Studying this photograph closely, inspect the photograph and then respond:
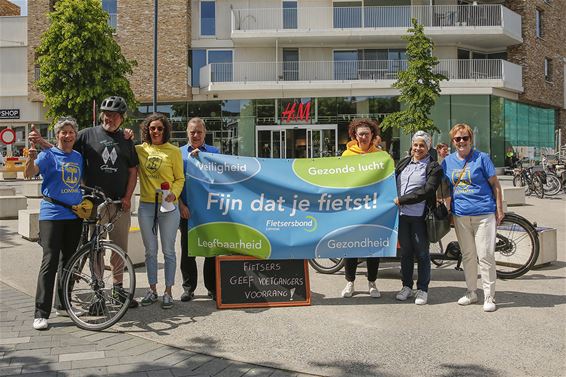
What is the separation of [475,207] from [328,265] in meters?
2.40

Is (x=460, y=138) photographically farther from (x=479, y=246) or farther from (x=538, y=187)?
(x=538, y=187)

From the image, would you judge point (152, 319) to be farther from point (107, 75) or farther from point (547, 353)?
point (107, 75)

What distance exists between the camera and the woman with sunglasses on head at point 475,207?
5504 mm

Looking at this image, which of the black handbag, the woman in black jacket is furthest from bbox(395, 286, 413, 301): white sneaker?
the black handbag

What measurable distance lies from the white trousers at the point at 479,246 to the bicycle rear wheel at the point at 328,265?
1.90m

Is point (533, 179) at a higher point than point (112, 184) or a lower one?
higher

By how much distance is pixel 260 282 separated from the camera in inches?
224

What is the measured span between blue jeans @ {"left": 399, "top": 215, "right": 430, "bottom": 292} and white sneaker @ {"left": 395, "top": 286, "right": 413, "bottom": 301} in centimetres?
5

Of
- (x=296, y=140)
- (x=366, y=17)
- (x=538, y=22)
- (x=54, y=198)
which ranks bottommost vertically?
(x=54, y=198)

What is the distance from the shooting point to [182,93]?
31578 millimetres

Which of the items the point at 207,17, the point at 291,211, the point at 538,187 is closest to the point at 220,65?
the point at 207,17

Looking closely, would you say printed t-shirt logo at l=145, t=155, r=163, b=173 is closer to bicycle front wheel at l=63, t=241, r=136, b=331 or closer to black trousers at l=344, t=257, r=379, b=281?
bicycle front wheel at l=63, t=241, r=136, b=331

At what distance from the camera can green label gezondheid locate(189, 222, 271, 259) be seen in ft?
18.7

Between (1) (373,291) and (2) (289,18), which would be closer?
(1) (373,291)
